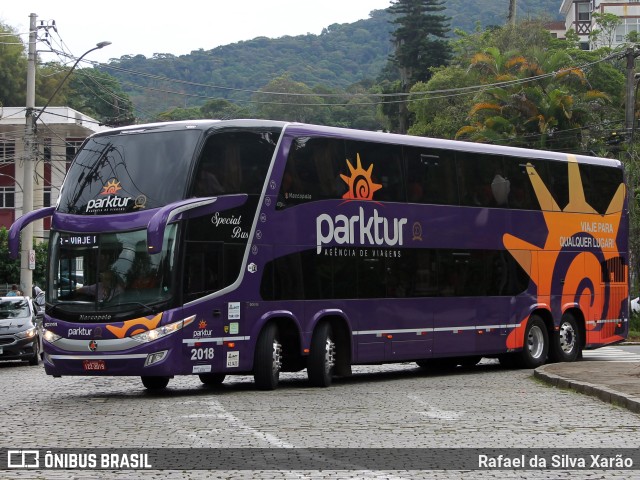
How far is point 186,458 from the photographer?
447 inches

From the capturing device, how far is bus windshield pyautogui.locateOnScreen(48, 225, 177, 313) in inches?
736

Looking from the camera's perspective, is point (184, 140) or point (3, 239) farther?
point (3, 239)

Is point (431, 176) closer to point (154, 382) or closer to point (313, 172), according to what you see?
point (313, 172)

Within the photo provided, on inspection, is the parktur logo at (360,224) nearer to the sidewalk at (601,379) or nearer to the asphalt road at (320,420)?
the asphalt road at (320,420)

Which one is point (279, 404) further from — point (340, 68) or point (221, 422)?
point (340, 68)

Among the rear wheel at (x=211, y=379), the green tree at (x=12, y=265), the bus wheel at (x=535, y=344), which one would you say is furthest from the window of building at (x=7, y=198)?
the rear wheel at (x=211, y=379)

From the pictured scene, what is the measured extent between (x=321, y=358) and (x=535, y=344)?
24.1 ft

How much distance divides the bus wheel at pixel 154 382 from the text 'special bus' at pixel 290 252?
38 millimetres

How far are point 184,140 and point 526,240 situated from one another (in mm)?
9431

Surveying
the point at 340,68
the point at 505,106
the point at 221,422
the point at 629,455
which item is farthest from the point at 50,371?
the point at 340,68

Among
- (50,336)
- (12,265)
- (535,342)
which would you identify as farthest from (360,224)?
(12,265)

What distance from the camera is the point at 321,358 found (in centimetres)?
2081

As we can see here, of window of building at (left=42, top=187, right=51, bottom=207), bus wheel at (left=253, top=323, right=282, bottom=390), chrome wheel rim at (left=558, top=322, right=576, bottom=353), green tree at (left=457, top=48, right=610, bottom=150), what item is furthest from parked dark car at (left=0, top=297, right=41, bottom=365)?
window of building at (left=42, top=187, right=51, bottom=207)

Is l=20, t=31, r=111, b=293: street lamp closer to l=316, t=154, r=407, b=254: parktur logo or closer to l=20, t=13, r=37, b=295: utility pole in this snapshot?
l=20, t=13, r=37, b=295: utility pole
